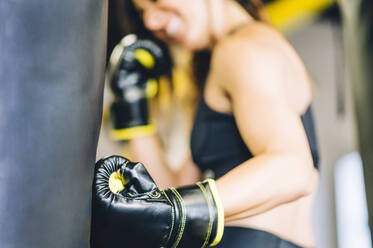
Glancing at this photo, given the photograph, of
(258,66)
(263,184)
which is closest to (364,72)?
(258,66)

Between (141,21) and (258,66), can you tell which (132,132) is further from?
(258,66)

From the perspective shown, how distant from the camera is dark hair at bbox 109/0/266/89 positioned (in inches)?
45.8

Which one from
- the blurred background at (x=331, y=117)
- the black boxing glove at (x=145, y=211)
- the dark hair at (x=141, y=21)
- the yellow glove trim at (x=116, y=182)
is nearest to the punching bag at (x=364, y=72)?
the dark hair at (x=141, y=21)

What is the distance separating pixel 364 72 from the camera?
0.97 meters

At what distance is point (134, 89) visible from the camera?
4.44 feet

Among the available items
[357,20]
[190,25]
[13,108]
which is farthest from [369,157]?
[13,108]

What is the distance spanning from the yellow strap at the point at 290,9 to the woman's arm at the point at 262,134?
2.06 meters

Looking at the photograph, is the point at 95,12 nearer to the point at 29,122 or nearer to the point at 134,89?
the point at 29,122

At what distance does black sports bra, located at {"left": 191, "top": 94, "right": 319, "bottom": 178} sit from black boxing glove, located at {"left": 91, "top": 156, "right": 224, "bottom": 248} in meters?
0.29

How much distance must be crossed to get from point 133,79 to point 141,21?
7.0 inches

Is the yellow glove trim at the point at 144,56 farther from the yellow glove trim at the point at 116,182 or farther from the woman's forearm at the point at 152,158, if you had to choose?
the yellow glove trim at the point at 116,182

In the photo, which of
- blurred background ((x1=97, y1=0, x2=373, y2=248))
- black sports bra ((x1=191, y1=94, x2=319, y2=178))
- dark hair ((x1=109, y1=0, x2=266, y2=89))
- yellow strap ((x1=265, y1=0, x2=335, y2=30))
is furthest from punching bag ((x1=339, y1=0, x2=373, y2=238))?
yellow strap ((x1=265, y1=0, x2=335, y2=30))

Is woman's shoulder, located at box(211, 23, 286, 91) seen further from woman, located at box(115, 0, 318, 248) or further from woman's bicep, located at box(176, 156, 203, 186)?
woman's bicep, located at box(176, 156, 203, 186)

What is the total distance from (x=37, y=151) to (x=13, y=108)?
56 millimetres
